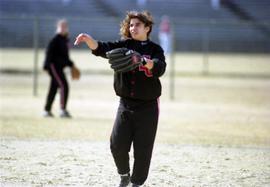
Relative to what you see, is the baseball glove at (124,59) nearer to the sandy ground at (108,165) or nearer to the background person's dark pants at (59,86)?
the sandy ground at (108,165)

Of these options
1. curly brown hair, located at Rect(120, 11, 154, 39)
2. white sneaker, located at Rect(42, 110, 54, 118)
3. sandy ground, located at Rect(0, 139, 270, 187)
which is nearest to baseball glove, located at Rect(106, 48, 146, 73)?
curly brown hair, located at Rect(120, 11, 154, 39)

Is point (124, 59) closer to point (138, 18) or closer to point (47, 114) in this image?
point (138, 18)

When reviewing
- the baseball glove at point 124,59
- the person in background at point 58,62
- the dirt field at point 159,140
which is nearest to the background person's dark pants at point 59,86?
the person in background at point 58,62

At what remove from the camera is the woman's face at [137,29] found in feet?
20.1

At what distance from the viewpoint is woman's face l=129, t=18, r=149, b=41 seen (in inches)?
241

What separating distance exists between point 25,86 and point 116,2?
837 inches

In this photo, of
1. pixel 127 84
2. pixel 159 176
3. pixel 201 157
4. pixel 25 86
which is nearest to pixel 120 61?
pixel 127 84

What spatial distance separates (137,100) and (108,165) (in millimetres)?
1808

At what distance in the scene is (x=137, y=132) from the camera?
613 cm

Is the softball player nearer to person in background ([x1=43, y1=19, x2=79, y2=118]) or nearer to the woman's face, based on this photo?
the woman's face

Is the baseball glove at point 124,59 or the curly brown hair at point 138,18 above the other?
the curly brown hair at point 138,18

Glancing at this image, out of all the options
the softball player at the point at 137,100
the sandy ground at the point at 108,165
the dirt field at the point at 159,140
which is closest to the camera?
the softball player at the point at 137,100

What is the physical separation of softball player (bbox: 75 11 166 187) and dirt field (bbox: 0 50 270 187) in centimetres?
63

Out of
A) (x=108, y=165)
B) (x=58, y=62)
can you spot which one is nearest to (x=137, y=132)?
(x=108, y=165)
